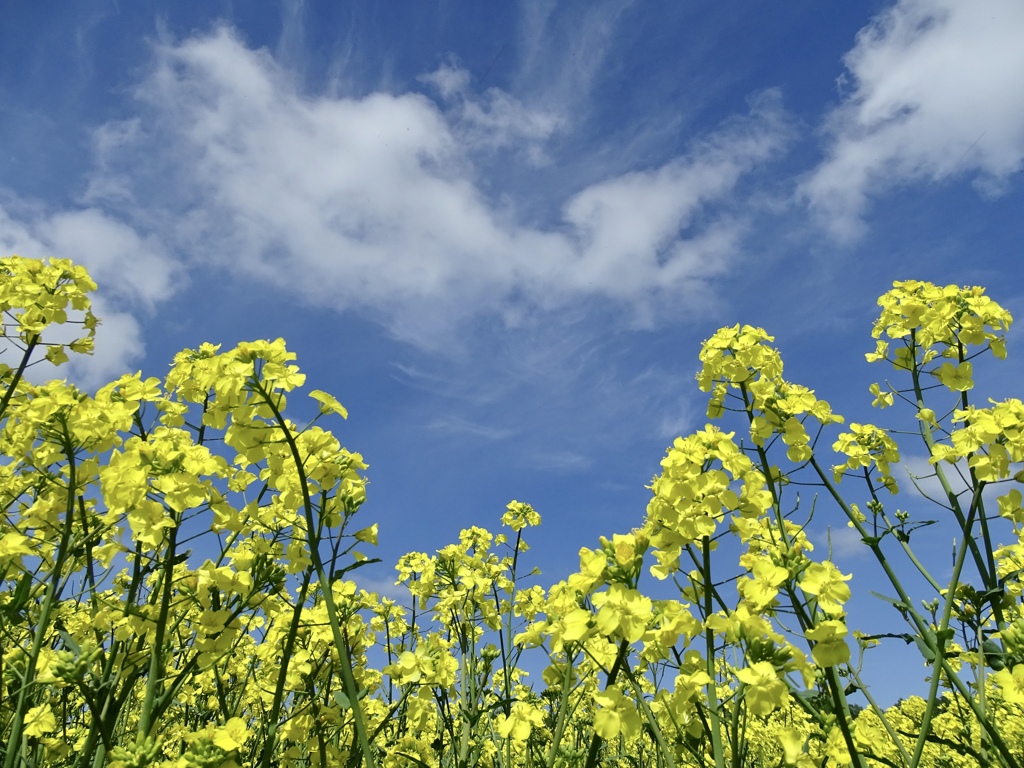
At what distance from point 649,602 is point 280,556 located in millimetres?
1760

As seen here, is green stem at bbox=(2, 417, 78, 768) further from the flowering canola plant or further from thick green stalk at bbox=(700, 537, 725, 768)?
thick green stalk at bbox=(700, 537, 725, 768)

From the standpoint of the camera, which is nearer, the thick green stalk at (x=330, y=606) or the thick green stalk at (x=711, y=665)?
the thick green stalk at (x=330, y=606)

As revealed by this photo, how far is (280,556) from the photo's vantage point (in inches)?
113

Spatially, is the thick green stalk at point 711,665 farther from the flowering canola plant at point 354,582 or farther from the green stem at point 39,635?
the green stem at point 39,635

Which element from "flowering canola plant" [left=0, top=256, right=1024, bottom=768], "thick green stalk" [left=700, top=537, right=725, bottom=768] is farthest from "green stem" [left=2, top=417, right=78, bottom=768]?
"thick green stalk" [left=700, top=537, right=725, bottom=768]

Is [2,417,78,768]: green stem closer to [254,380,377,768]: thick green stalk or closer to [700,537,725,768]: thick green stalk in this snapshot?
[254,380,377,768]: thick green stalk

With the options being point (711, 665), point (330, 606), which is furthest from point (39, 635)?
point (711, 665)

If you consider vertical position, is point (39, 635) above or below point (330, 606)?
below

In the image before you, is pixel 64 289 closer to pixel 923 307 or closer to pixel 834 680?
pixel 834 680

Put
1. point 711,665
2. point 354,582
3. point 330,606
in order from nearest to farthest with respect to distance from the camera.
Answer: point 330,606 → point 711,665 → point 354,582

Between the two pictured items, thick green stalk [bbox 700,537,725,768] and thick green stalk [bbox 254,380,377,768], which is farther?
thick green stalk [bbox 700,537,725,768]

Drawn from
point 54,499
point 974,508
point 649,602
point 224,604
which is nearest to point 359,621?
point 224,604

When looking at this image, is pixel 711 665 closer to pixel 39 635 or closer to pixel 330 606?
pixel 330 606

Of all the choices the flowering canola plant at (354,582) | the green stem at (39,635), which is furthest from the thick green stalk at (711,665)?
the green stem at (39,635)
